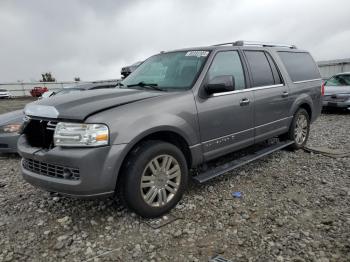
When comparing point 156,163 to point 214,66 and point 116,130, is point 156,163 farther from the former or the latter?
point 214,66

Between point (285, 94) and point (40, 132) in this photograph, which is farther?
point (285, 94)

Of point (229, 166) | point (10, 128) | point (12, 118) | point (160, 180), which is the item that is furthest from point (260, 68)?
point (12, 118)

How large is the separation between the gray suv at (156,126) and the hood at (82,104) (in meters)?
0.01

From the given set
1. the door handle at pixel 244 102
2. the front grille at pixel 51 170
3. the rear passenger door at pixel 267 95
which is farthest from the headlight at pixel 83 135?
the rear passenger door at pixel 267 95

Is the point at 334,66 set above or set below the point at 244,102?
above

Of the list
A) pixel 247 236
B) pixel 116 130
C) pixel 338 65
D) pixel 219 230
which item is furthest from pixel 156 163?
pixel 338 65

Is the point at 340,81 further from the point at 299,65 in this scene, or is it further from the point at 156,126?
the point at 156,126

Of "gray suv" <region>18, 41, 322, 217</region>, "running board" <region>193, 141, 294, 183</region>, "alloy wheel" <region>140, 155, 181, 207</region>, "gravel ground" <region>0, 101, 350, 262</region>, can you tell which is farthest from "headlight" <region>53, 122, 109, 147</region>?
"running board" <region>193, 141, 294, 183</region>

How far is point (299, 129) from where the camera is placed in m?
5.66

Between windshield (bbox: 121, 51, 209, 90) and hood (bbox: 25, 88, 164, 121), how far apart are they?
16.2 inches

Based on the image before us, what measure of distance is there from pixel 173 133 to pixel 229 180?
1369 millimetres

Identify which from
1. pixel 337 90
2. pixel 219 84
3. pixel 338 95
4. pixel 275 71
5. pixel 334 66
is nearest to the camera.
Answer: pixel 219 84

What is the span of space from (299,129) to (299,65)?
1.16 m

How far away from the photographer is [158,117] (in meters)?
3.22
